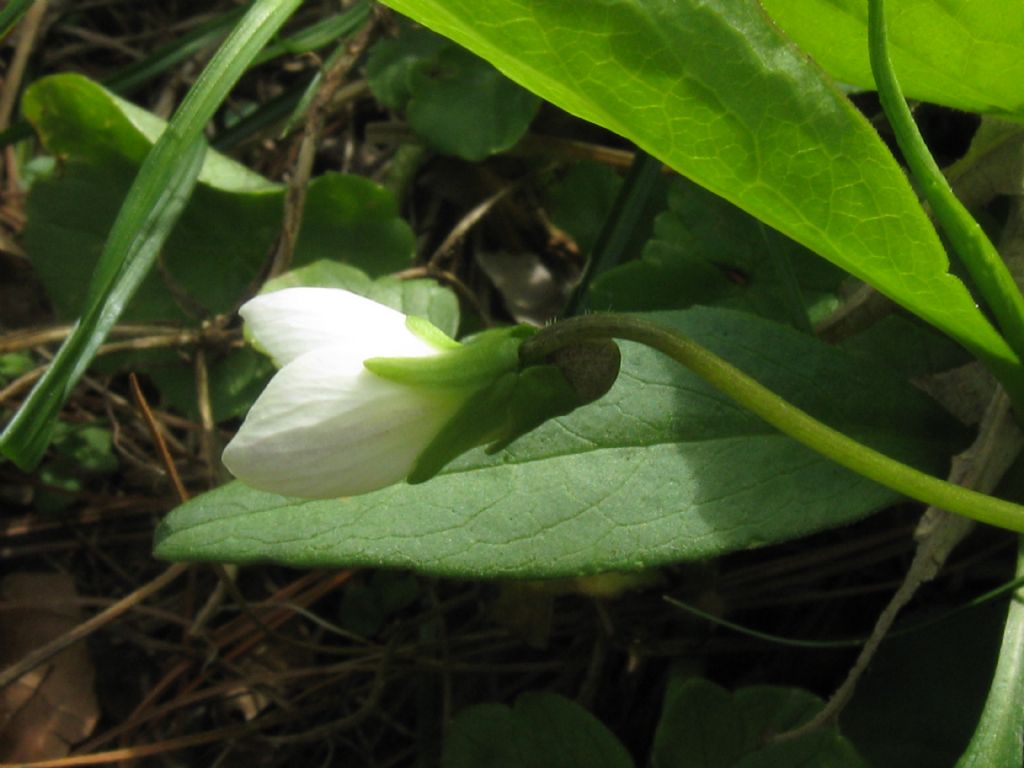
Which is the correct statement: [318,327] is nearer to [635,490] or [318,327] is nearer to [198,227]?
[635,490]

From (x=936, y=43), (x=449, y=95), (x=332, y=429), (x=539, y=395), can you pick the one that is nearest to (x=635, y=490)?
(x=539, y=395)

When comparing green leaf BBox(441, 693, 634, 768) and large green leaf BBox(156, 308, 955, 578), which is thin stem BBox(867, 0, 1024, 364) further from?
green leaf BBox(441, 693, 634, 768)

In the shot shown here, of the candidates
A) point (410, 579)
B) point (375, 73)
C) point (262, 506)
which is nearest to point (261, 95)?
point (375, 73)

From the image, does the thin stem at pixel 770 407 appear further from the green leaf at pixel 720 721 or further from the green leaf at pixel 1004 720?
the green leaf at pixel 720 721

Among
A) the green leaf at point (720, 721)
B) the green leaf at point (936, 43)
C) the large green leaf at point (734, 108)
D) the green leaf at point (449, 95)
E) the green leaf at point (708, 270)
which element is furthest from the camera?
the green leaf at point (449, 95)

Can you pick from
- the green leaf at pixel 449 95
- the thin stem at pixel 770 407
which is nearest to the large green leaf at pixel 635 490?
the thin stem at pixel 770 407

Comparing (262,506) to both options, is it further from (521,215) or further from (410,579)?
(521,215)
